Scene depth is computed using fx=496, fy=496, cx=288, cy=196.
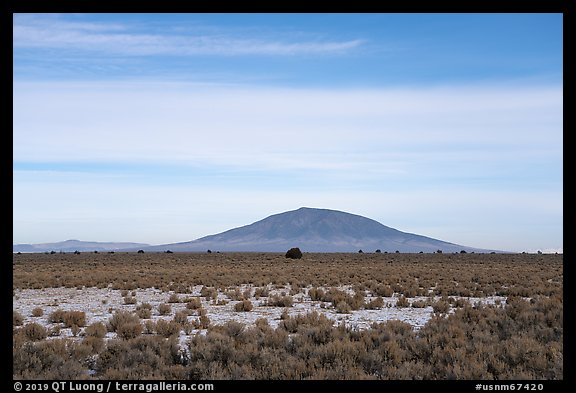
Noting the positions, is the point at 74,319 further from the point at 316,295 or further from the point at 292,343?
the point at 316,295

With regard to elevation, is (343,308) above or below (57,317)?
above

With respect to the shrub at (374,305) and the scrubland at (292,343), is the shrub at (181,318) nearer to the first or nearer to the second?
the scrubland at (292,343)

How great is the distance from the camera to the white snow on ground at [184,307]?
578 inches

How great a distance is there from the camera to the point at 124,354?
9484mm

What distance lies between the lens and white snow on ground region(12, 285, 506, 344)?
48.2 feet

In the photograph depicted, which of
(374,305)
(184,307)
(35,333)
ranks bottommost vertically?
(184,307)

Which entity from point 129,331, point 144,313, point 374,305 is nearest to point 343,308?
point 374,305

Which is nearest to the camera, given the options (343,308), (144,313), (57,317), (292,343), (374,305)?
(292,343)

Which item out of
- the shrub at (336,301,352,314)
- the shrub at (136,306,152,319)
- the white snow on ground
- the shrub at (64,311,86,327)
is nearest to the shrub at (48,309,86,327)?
the shrub at (64,311,86,327)

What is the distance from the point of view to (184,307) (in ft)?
58.9
